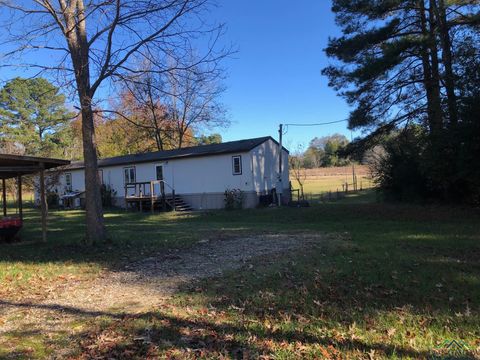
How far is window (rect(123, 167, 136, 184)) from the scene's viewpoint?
2801 centimetres

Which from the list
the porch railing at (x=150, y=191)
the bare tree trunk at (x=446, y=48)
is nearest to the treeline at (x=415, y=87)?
the bare tree trunk at (x=446, y=48)

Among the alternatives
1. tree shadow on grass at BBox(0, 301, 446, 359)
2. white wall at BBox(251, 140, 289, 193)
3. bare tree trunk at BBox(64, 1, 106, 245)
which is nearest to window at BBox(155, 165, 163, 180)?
white wall at BBox(251, 140, 289, 193)

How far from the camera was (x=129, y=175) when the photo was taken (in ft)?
92.9

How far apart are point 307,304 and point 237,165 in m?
18.1

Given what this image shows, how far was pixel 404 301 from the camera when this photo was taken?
5023 mm

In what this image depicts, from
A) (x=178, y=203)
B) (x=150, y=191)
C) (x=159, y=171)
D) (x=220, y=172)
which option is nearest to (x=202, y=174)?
(x=220, y=172)

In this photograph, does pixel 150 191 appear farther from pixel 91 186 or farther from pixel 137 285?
pixel 137 285

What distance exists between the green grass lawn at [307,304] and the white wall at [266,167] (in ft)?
44.3

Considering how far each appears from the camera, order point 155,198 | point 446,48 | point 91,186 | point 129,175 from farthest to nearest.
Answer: point 129,175
point 155,198
point 446,48
point 91,186

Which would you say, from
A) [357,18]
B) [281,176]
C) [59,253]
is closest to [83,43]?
[59,253]

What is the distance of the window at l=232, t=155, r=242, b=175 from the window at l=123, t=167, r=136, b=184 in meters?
8.42

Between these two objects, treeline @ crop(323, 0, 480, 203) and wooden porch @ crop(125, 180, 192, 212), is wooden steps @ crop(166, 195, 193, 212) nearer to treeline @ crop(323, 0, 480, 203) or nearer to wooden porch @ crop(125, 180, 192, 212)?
wooden porch @ crop(125, 180, 192, 212)

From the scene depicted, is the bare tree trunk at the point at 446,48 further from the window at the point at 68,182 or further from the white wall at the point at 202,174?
the window at the point at 68,182

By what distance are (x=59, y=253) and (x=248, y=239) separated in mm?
4494
